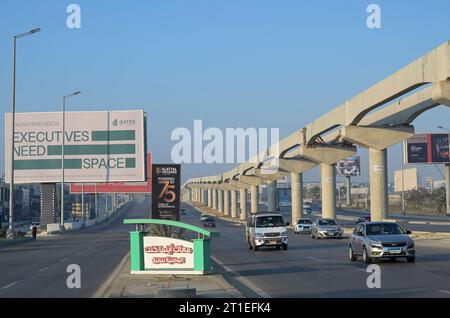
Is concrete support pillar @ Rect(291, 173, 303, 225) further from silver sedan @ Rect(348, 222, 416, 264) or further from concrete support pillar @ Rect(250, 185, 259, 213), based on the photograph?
silver sedan @ Rect(348, 222, 416, 264)

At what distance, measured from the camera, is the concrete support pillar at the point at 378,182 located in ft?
180

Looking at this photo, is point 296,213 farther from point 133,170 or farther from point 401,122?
point 401,122

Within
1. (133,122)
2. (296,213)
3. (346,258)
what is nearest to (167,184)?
(346,258)

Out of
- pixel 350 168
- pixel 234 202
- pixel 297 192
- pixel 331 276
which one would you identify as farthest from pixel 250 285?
pixel 350 168

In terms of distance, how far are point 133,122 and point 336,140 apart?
21833 mm

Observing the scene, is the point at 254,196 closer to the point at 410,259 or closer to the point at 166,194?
the point at 166,194

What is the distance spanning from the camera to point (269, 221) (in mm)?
38594

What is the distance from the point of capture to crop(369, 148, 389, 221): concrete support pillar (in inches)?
2162

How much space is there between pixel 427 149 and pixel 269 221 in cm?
→ 8624

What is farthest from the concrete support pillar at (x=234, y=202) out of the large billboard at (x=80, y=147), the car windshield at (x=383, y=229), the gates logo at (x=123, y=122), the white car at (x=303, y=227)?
the car windshield at (x=383, y=229)

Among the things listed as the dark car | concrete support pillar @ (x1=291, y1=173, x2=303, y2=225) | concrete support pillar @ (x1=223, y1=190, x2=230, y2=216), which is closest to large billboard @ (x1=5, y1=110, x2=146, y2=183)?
the dark car

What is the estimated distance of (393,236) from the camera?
25938mm

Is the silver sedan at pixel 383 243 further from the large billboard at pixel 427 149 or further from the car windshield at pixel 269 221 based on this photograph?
the large billboard at pixel 427 149

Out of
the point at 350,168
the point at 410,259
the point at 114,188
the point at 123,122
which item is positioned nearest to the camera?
the point at 410,259
